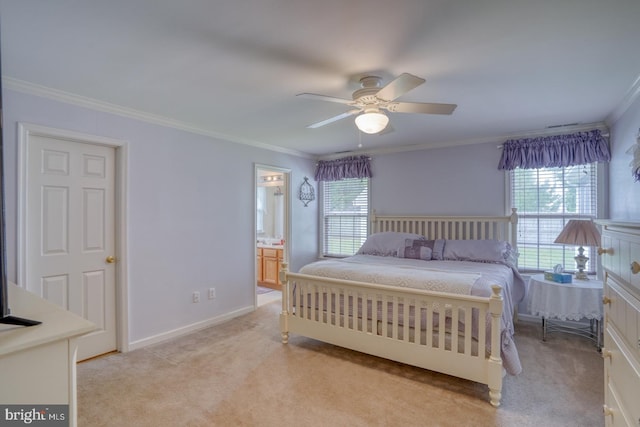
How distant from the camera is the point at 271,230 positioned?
21.6 ft

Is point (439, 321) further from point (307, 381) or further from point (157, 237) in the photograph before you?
point (157, 237)

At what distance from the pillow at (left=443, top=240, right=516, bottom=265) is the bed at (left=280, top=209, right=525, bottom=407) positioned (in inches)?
0.4

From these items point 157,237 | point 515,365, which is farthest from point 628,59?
point 157,237

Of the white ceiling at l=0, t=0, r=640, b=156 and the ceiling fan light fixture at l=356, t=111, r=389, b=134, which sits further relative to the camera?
the ceiling fan light fixture at l=356, t=111, r=389, b=134

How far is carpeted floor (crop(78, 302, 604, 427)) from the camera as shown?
82.9 inches

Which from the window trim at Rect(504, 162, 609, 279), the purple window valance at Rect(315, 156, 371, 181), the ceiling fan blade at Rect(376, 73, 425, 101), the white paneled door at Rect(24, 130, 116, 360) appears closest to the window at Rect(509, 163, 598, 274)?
the window trim at Rect(504, 162, 609, 279)

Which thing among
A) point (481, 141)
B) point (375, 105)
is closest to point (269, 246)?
point (481, 141)

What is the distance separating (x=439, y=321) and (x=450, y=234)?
2.10 metres

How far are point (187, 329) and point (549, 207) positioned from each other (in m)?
4.38

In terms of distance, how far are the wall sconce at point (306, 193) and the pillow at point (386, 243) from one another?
1.41 meters

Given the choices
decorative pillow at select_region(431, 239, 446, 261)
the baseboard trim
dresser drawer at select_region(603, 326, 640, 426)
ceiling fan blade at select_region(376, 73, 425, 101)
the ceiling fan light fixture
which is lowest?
the baseboard trim

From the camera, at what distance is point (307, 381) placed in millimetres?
2561

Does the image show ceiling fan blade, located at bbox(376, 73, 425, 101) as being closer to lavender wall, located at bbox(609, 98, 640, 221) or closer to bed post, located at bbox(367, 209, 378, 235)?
lavender wall, located at bbox(609, 98, 640, 221)

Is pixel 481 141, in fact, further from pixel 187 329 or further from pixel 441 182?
pixel 187 329
